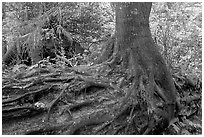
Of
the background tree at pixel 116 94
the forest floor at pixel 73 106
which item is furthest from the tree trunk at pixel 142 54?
the forest floor at pixel 73 106

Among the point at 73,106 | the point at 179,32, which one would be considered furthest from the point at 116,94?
the point at 179,32

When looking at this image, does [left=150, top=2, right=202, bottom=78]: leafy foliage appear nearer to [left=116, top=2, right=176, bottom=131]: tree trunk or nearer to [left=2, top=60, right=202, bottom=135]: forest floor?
[left=116, top=2, right=176, bottom=131]: tree trunk

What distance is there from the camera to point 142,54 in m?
4.75

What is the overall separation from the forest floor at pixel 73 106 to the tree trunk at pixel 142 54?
29 cm

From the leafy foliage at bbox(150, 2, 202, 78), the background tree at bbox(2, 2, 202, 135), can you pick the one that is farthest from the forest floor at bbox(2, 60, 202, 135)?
the leafy foliage at bbox(150, 2, 202, 78)

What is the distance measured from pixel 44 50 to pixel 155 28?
393cm

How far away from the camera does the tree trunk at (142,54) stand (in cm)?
471

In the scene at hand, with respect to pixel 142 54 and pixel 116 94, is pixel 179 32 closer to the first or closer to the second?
pixel 142 54

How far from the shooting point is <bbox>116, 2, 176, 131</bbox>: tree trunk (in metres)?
4.71

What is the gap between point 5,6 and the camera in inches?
380

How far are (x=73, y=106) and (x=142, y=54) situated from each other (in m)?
1.59

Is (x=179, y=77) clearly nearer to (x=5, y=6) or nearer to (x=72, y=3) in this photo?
(x=72, y=3)

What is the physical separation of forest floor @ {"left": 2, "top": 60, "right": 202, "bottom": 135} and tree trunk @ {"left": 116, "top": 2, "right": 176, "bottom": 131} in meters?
0.29

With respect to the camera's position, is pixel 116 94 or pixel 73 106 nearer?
pixel 73 106
